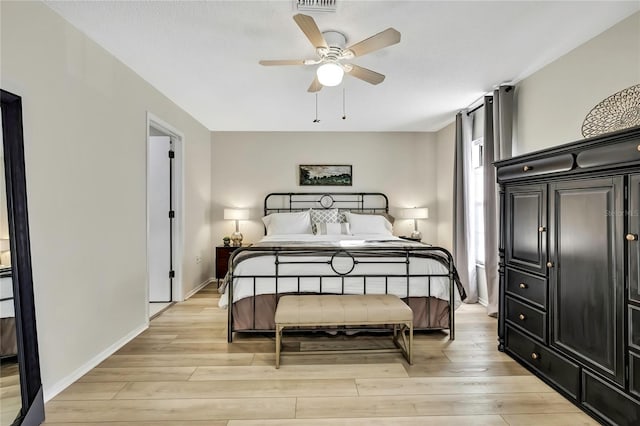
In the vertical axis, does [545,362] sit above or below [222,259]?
below

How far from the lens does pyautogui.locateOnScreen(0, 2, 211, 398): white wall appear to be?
6.79 feet

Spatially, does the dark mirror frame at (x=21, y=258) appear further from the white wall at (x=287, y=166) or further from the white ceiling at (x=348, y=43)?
the white wall at (x=287, y=166)

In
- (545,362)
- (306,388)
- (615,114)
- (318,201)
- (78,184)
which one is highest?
(615,114)

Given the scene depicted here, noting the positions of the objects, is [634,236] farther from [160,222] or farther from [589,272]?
[160,222]

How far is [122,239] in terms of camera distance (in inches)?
120

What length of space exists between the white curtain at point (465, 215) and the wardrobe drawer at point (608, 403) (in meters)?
2.45

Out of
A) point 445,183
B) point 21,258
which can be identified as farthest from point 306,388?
point 445,183

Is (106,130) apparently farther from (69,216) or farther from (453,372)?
Result: (453,372)

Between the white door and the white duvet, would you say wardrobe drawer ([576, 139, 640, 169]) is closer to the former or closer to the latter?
the white duvet

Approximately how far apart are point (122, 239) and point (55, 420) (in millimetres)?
1467

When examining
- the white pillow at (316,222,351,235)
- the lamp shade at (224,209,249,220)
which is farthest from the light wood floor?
the lamp shade at (224,209,249,220)

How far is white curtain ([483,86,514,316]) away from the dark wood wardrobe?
118 centimetres

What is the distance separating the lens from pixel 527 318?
2.46 m

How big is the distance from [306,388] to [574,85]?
3.19m
